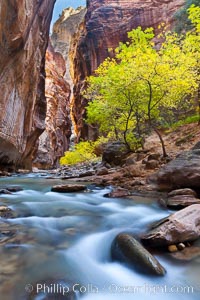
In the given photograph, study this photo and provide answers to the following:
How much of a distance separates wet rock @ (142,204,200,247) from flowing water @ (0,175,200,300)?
0.68ft

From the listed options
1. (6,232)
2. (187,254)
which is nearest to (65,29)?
(6,232)

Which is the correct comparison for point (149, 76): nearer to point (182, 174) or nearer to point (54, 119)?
point (182, 174)

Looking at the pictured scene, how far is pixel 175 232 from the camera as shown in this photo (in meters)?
3.05

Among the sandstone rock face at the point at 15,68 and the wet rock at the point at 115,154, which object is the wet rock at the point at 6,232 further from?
the wet rock at the point at 115,154

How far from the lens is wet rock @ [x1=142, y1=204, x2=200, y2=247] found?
3004 millimetres

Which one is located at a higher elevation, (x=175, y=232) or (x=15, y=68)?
(x=15, y=68)

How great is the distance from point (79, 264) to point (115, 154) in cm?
1168

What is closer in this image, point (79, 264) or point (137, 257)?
point (137, 257)

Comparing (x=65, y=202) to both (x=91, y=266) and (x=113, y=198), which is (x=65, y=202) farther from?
(x=91, y=266)

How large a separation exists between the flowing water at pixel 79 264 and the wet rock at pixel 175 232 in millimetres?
207

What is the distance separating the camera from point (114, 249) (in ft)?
10.1

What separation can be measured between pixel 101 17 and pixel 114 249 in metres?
43.3

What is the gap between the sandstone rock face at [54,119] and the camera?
135 ft

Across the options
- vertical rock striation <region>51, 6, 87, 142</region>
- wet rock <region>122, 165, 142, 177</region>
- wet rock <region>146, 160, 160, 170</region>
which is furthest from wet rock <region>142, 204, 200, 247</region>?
vertical rock striation <region>51, 6, 87, 142</region>
